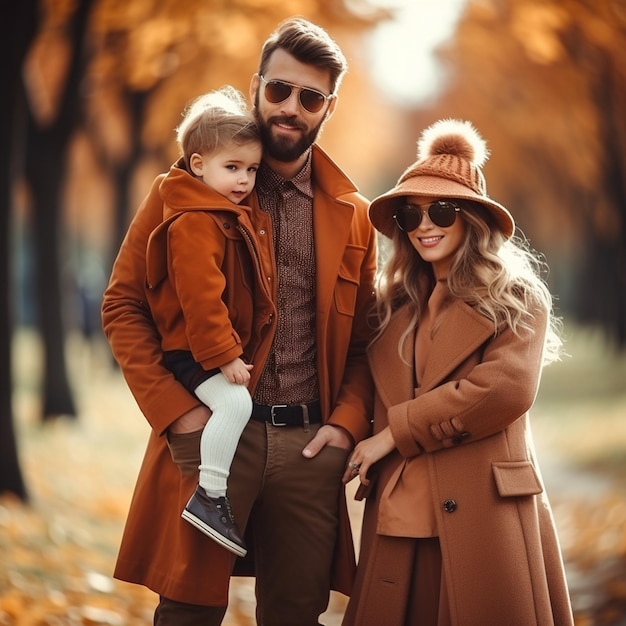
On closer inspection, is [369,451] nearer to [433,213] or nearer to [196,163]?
[433,213]

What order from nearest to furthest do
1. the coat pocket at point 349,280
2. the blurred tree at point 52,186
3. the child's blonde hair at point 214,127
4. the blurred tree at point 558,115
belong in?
the child's blonde hair at point 214,127
the coat pocket at point 349,280
the blurred tree at point 52,186
the blurred tree at point 558,115

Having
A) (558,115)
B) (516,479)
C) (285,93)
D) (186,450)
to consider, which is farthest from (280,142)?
(558,115)

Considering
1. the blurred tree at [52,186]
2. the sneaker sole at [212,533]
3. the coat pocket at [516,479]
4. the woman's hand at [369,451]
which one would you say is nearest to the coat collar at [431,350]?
the woman's hand at [369,451]

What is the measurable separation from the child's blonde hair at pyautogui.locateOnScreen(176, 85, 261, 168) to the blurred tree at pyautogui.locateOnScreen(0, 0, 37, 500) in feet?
13.3

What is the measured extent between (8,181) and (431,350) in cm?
494

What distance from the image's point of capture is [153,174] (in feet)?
69.5

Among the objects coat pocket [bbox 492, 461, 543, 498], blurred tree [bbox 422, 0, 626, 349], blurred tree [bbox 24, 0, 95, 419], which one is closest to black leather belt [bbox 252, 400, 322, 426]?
coat pocket [bbox 492, 461, 543, 498]

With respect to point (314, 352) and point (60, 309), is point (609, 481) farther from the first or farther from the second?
point (60, 309)

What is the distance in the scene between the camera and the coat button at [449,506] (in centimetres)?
394

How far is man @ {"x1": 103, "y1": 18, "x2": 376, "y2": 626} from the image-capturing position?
4047 millimetres

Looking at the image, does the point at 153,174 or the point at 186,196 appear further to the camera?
the point at 153,174

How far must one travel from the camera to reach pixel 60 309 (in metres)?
11.9

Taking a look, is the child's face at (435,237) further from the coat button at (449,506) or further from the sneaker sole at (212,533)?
the sneaker sole at (212,533)

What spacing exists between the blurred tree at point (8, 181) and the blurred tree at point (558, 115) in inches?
212
